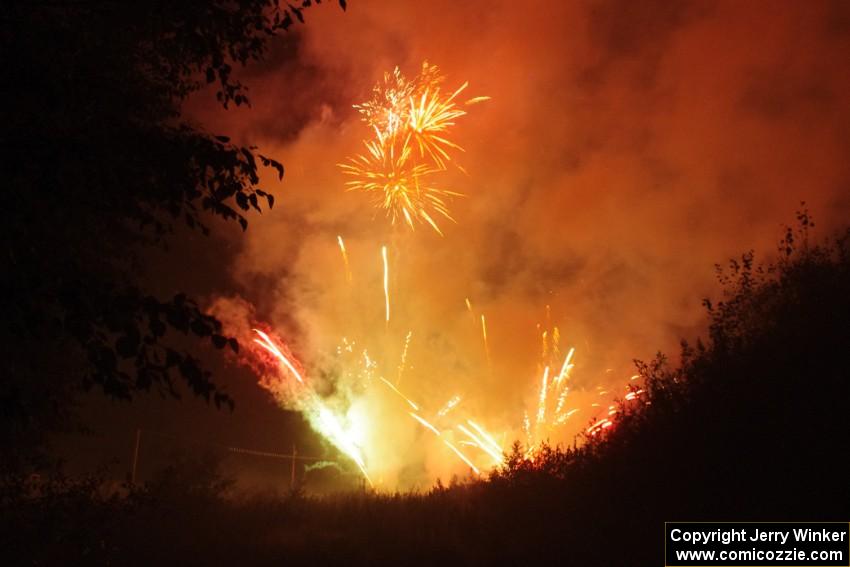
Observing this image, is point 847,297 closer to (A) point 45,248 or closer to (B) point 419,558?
(B) point 419,558

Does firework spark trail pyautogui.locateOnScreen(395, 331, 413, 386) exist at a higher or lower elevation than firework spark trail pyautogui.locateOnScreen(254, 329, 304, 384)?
higher

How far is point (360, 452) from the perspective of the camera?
3164 cm

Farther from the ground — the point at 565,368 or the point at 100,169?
the point at 565,368

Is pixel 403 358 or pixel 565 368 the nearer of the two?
pixel 565 368

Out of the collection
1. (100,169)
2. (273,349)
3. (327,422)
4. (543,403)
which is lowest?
(100,169)

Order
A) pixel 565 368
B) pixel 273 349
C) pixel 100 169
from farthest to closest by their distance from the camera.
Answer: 1. pixel 565 368
2. pixel 273 349
3. pixel 100 169

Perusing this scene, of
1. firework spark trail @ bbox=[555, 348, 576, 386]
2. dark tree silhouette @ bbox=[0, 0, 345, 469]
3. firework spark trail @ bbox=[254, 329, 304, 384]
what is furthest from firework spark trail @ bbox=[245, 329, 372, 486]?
dark tree silhouette @ bbox=[0, 0, 345, 469]

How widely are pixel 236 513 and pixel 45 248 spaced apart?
9717 millimetres

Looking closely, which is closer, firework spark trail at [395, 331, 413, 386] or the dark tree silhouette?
the dark tree silhouette

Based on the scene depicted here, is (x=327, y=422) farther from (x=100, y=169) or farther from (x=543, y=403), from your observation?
(x=100, y=169)

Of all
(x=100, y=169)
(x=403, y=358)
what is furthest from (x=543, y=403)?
(x=100, y=169)

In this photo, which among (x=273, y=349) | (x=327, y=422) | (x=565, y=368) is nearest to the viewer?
(x=273, y=349)

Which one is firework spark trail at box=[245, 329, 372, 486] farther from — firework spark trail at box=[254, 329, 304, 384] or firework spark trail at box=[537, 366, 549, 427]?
firework spark trail at box=[537, 366, 549, 427]

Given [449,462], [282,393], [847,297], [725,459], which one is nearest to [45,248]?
[725,459]
